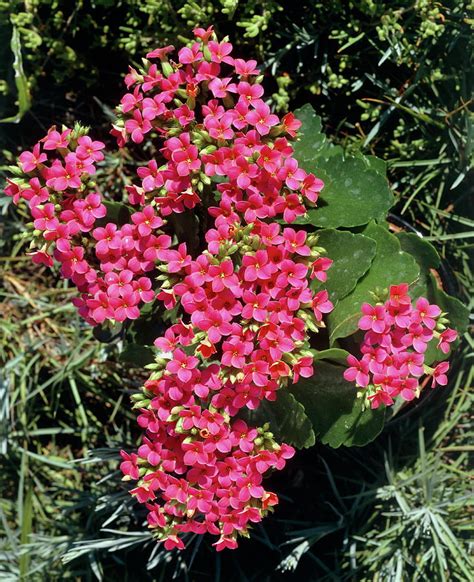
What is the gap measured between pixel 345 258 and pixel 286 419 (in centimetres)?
41

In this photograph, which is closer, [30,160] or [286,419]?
[30,160]

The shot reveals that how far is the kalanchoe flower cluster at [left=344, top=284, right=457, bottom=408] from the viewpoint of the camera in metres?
1.50

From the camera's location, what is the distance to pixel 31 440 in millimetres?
2635

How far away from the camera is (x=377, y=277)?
68.4 inches

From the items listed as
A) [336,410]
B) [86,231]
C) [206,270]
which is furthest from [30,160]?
[336,410]

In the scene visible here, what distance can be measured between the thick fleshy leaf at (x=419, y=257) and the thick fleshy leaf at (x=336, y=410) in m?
0.29

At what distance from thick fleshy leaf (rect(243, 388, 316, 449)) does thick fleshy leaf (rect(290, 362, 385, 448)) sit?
3.3 inches

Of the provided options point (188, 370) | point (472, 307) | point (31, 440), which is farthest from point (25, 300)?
point (472, 307)

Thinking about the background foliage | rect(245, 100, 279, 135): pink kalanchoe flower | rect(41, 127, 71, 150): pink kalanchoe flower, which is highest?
rect(245, 100, 279, 135): pink kalanchoe flower

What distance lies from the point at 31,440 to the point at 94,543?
21.6 inches

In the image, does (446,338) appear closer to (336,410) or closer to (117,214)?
(336,410)

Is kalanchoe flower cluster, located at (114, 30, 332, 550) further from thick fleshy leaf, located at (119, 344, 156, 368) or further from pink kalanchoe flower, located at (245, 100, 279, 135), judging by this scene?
thick fleshy leaf, located at (119, 344, 156, 368)

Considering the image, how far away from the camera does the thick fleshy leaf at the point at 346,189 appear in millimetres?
1746

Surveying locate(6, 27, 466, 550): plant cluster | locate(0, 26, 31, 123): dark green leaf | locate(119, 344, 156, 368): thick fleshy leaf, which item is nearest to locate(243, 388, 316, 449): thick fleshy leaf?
locate(6, 27, 466, 550): plant cluster
